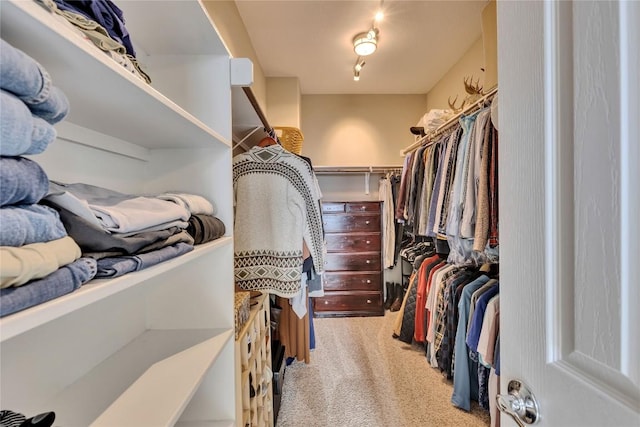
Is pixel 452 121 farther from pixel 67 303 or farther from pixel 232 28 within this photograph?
pixel 67 303

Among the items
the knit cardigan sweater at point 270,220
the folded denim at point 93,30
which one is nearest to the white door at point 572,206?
the folded denim at point 93,30

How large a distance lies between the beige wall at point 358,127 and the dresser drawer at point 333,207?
2.31 ft

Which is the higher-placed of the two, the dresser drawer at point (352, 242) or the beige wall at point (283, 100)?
the beige wall at point (283, 100)

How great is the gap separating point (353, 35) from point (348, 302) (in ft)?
8.82

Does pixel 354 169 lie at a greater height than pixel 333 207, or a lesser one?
greater

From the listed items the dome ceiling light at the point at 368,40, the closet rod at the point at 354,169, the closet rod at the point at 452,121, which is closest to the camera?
the closet rod at the point at 452,121

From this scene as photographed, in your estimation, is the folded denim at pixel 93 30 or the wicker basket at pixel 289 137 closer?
the folded denim at pixel 93 30

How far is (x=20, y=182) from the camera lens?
12.2 inches

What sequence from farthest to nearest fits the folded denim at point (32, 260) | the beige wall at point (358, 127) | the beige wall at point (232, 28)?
the beige wall at point (358, 127) → the beige wall at point (232, 28) → the folded denim at point (32, 260)

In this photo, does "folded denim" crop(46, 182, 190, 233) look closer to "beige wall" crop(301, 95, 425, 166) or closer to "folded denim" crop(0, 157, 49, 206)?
"folded denim" crop(0, 157, 49, 206)

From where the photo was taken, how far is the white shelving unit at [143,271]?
44 centimetres

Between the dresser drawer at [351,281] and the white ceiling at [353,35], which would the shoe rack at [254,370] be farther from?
the white ceiling at [353,35]

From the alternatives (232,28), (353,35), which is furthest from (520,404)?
(353,35)

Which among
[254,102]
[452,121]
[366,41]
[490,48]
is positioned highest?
[366,41]
